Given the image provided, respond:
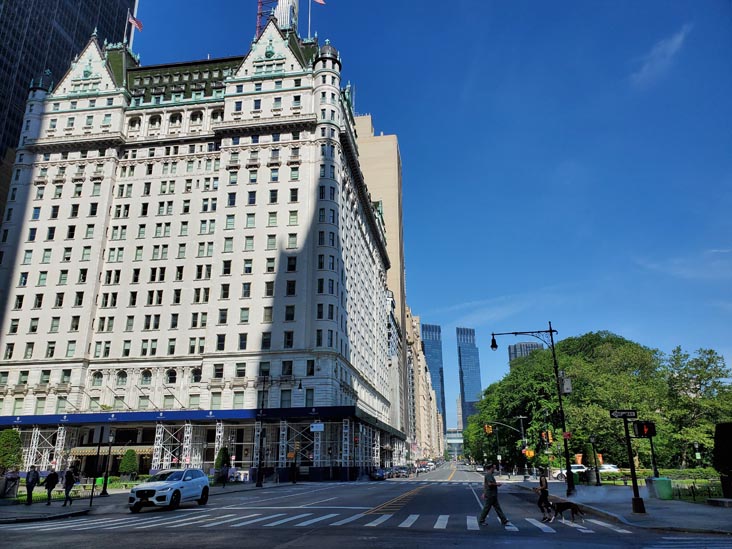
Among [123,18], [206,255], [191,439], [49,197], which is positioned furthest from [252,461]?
[123,18]

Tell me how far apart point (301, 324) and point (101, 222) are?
107ft

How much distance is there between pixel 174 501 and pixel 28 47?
399ft

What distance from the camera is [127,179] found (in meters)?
76.5

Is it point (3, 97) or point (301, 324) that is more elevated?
point (3, 97)

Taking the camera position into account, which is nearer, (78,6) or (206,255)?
(206,255)

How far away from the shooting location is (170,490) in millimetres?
24078

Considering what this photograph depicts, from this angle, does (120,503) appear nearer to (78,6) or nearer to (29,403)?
(29,403)

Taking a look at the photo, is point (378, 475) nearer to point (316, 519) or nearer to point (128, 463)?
point (128, 463)

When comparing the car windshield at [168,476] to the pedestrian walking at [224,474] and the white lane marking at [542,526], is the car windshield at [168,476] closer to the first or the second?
the white lane marking at [542,526]

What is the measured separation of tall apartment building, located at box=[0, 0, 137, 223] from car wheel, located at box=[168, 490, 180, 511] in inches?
3711

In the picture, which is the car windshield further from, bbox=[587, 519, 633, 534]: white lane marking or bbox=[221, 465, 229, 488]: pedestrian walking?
bbox=[221, 465, 229, 488]: pedestrian walking

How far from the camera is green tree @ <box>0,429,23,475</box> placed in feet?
124

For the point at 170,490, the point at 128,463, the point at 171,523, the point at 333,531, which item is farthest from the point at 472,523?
the point at 128,463

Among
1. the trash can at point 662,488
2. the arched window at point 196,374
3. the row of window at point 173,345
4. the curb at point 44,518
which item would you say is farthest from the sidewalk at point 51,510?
the arched window at point 196,374
